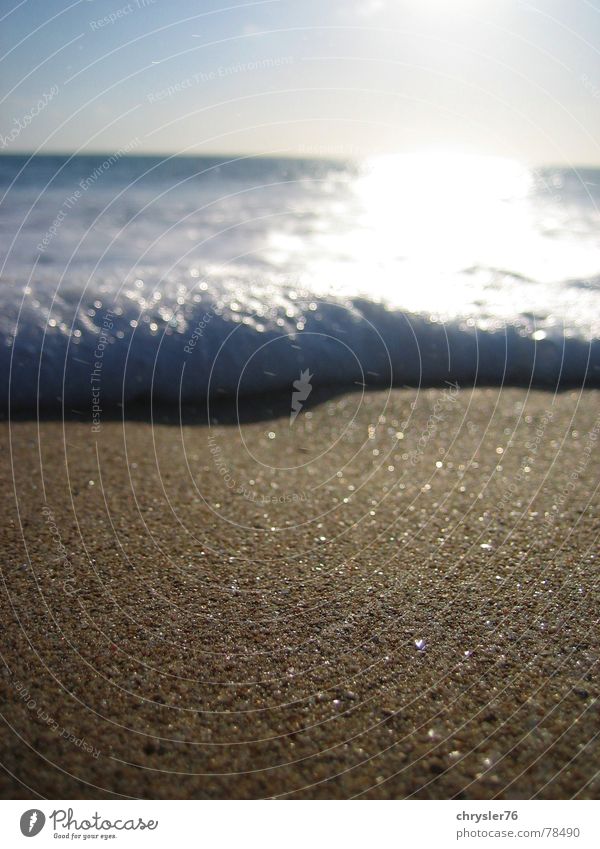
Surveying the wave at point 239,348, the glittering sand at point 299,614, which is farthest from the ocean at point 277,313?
the glittering sand at point 299,614

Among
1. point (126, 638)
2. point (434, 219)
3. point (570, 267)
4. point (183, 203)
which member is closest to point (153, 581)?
point (126, 638)

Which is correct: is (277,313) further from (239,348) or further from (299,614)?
(299,614)

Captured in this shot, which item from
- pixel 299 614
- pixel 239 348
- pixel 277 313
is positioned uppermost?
pixel 277 313

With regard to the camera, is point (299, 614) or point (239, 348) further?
point (239, 348)

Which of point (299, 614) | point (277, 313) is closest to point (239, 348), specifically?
point (277, 313)

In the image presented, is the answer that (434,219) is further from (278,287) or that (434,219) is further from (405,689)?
(405,689)

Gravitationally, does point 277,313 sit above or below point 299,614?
above

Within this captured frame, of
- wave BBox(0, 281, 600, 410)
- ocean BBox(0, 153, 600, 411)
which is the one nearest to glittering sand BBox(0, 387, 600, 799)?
wave BBox(0, 281, 600, 410)

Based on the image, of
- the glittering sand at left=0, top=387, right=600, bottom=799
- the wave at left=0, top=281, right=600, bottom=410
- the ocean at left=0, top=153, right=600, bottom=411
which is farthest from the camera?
the ocean at left=0, top=153, right=600, bottom=411

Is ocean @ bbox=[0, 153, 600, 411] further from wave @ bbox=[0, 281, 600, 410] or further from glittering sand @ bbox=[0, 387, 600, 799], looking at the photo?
glittering sand @ bbox=[0, 387, 600, 799]

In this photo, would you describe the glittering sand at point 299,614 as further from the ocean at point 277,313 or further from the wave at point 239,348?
the ocean at point 277,313
